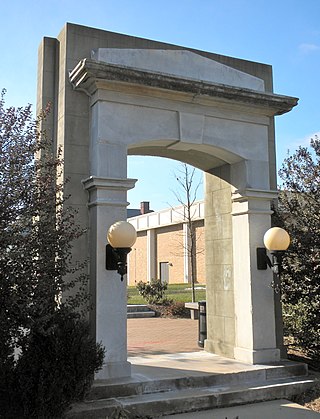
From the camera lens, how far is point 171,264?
35.5 meters

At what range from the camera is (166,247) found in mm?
36156

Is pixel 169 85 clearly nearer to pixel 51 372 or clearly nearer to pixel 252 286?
pixel 252 286

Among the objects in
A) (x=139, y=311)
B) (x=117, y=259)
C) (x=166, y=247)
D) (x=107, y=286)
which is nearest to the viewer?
(x=117, y=259)

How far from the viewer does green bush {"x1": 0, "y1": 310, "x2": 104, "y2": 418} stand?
4.62m

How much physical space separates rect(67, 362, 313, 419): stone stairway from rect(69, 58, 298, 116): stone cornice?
3960mm

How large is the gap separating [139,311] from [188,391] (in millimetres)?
10600

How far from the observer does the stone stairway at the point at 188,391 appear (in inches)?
208

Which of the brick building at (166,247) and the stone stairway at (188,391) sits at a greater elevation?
the brick building at (166,247)

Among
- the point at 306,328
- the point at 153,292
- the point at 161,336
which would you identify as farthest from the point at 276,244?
the point at 153,292

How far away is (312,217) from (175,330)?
617 centimetres

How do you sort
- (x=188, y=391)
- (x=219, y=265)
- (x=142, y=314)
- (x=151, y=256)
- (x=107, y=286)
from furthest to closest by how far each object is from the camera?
1. (x=151, y=256)
2. (x=142, y=314)
3. (x=219, y=265)
4. (x=107, y=286)
5. (x=188, y=391)

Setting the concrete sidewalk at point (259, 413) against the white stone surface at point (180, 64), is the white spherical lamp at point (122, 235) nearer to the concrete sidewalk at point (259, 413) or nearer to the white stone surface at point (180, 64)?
the concrete sidewalk at point (259, 413)

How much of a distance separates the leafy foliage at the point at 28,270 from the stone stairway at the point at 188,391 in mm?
635

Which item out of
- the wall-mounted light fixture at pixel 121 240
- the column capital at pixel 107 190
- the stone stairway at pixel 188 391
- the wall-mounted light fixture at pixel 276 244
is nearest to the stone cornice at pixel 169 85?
the column capital at pixel 107 190
